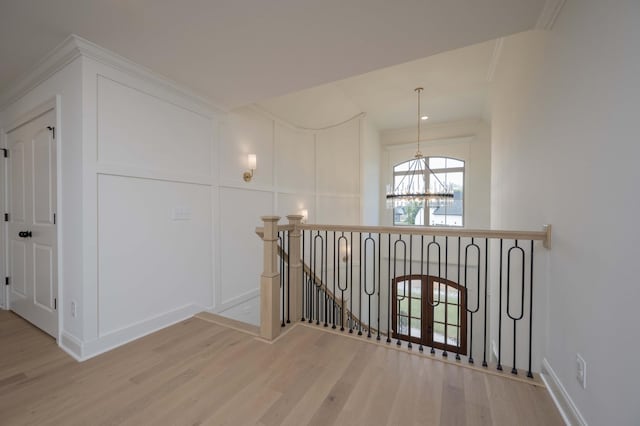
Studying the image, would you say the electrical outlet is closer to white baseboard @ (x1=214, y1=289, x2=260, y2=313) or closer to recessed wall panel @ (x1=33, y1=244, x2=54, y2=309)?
white baseboard @ (x1=214, y1=289, x2=260, y2=313)

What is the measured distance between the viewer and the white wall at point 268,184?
10.7 ft

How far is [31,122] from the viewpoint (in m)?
2.46

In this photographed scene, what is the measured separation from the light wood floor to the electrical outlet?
0.29 m

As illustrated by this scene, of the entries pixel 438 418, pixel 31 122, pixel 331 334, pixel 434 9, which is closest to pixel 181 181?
pixel 31 122

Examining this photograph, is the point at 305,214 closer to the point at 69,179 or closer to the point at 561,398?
the point at 69,179

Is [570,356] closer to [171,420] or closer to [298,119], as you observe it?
[171,420]

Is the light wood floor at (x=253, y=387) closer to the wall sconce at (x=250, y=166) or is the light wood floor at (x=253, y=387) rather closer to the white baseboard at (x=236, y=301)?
the white baseboard at (x=236, y=301)

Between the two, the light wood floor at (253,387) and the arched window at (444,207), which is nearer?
the light wood floor at (253,387)

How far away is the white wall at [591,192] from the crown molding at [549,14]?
0.05 metres

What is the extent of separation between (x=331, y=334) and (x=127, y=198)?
2.13m

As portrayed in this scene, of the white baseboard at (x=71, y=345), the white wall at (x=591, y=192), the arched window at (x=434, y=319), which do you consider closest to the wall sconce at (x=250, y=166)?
the white baseboard at (x=71, y=345)

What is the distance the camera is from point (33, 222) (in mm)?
2465

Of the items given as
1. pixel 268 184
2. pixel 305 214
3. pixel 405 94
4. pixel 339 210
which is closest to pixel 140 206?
pixel 268 184

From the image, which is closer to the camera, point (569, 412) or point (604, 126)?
point (604, 126)
